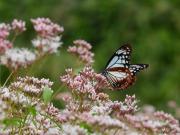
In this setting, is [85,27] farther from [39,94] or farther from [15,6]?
[39,94]

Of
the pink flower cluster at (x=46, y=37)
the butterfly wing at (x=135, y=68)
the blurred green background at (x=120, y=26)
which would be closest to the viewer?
the pink flower cluster at (x=46, y=37)

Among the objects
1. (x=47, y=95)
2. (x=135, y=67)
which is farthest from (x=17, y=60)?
(x=135, y=67)

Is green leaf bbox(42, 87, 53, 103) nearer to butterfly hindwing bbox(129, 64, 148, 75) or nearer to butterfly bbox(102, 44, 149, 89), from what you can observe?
butterfly bbox(102, 44, 149, 89)

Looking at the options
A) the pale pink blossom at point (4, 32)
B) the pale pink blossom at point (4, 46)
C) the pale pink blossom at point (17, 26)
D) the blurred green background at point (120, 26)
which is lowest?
the pale pink blossom at point (4, 46)

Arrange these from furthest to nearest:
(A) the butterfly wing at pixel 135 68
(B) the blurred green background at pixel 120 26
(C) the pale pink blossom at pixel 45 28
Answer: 1. (B) the blurred green background at pixel 120 26
2. (A) the butterfly wing at pixel 135 68
3. (C) the pale pink blossom at pixel 45 28

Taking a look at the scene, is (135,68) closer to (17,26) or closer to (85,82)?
(17,26)

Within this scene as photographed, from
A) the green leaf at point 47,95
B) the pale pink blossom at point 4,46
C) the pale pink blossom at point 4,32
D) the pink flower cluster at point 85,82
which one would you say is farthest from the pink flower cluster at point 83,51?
the green leaf at point 47,95

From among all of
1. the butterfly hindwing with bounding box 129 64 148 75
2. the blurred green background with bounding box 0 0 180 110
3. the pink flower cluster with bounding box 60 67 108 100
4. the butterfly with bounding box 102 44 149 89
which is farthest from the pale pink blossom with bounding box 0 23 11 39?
the blurred green background with bounding box 0 0 180 110

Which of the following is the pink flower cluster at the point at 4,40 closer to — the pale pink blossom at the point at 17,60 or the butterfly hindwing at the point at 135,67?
the pale pink blossom at the point at 17,60

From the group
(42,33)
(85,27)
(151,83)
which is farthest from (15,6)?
(42,33)
